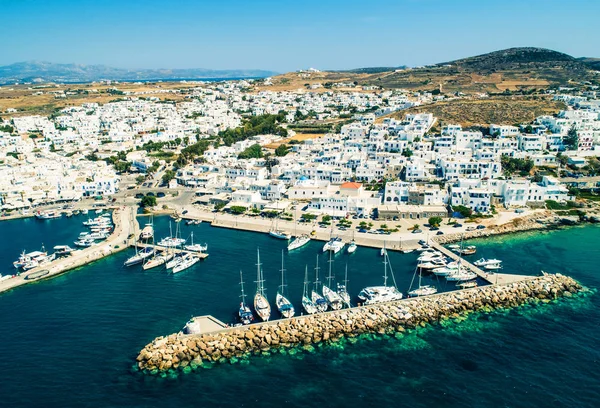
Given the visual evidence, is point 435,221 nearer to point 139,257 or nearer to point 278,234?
point 278,234

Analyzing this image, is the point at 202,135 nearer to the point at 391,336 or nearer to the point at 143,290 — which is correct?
the point at 143,290

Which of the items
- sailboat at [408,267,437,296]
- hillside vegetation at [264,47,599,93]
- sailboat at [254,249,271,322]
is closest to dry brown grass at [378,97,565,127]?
hillside vegetation at [264,47,599,93]

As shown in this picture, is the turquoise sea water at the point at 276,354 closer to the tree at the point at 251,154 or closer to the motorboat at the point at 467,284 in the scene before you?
the motorboat at the point at 467,284

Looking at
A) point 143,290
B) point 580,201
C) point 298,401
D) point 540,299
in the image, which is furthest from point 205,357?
point 580,201

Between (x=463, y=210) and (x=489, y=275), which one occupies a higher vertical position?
(x=463, y=210)

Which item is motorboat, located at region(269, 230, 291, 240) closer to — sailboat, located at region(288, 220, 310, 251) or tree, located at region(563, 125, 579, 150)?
sailboat, located at region(288, 220, 310, 251)

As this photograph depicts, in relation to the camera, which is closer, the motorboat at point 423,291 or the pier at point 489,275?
the motorboat at point 423,291

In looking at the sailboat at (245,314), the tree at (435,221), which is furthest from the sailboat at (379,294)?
the tree at (435,221)

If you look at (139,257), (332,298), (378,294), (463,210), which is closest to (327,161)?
(463,210)
